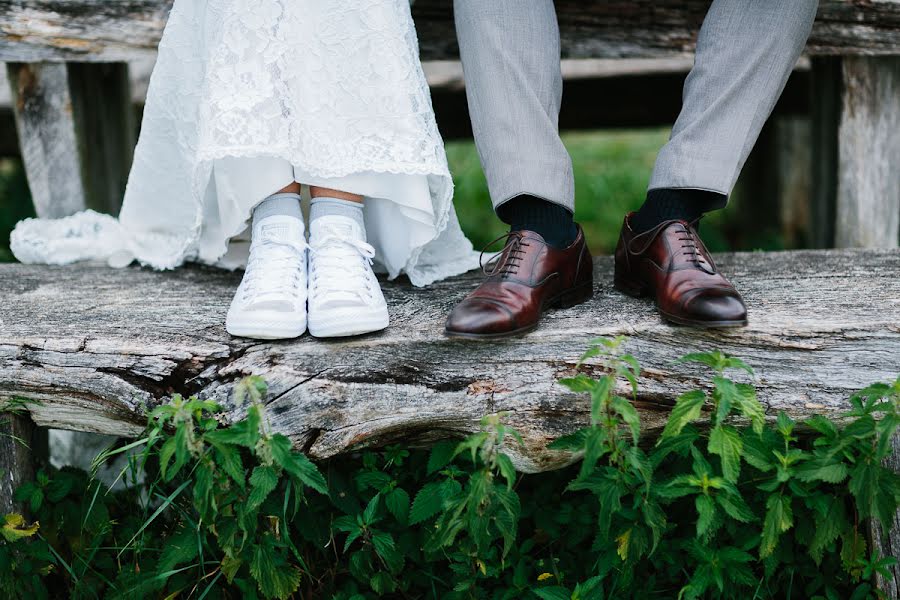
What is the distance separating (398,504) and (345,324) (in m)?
0.31

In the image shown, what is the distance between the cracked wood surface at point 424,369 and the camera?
4.32 feet

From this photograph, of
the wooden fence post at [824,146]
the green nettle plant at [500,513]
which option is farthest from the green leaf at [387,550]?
the wooden fence post at [824,146]

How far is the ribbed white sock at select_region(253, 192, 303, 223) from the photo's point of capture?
1.55 m

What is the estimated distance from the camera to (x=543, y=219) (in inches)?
59.2

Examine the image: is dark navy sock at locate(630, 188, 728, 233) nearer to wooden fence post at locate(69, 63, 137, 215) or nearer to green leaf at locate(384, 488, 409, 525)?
green leaf at locate(384, 488, 409, 525)

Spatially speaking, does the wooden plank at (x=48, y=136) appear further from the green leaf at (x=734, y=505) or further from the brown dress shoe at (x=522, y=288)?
the green leaf at (x=734, y=505)

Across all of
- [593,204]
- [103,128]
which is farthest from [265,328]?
[593,204]

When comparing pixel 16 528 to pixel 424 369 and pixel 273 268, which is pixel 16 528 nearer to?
pixel 273 268

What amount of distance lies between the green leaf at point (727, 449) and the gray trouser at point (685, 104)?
52 centimetres

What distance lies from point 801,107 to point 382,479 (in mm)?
2703

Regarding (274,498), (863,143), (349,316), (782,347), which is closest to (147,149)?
(349,316)

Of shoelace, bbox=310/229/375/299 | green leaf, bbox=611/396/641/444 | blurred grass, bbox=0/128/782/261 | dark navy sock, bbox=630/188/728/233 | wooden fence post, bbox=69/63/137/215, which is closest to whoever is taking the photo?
green leaf, bbox=611/396/641/444

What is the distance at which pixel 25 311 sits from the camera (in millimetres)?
1560

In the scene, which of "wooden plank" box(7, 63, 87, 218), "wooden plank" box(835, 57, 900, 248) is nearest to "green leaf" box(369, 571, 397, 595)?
"wooden plank" box(7, 63, 87, 218)
